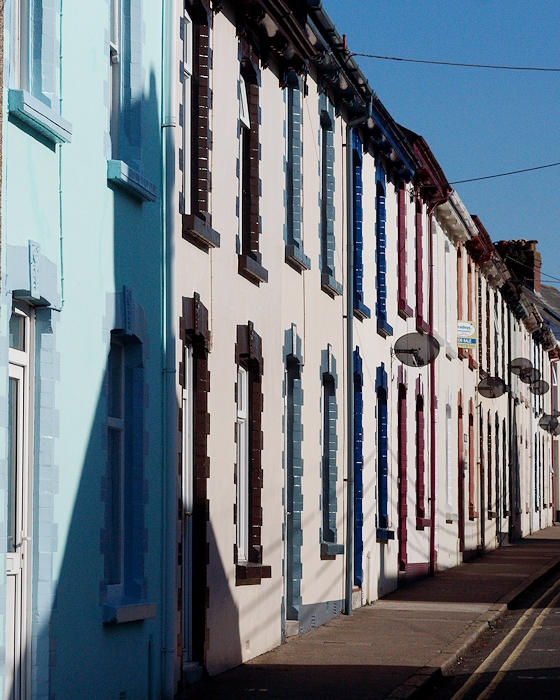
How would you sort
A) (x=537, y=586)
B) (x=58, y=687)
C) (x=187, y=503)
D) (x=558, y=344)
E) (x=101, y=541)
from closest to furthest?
(x=58, y=687)
(x=101, y=541)
(x=187, y=503)
(x=537, y=586)
(x=558, y=344)

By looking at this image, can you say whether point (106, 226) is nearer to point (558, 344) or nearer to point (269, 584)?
point (269, 584)

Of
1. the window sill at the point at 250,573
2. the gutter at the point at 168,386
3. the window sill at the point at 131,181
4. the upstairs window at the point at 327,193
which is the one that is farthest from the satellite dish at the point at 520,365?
the window sill at the point at 131,181

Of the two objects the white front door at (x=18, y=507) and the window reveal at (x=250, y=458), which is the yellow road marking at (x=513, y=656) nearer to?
the window reveal at (x=250, y=458)

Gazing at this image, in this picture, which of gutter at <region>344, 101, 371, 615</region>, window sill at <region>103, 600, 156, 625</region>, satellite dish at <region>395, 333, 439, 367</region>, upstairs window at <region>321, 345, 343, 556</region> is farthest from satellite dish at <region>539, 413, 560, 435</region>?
window sill at <region>103, 600, 156, 625</region>

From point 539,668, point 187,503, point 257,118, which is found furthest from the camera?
point 257,118

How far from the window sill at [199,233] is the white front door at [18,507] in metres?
3.57

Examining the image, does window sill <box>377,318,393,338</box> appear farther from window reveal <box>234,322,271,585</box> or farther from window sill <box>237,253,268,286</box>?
window reveal <box>234,322,271,585</box>

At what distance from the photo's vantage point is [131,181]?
10727 mm

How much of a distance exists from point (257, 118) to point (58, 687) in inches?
309

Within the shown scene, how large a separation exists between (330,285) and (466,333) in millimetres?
12223

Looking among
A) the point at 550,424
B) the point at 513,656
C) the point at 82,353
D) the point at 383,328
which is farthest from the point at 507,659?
the point at 550,424

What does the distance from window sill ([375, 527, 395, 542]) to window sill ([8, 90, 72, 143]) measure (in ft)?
45.0

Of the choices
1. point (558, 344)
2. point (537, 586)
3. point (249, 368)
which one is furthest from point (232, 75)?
point (558, 344)

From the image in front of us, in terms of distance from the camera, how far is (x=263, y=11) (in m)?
14.7
